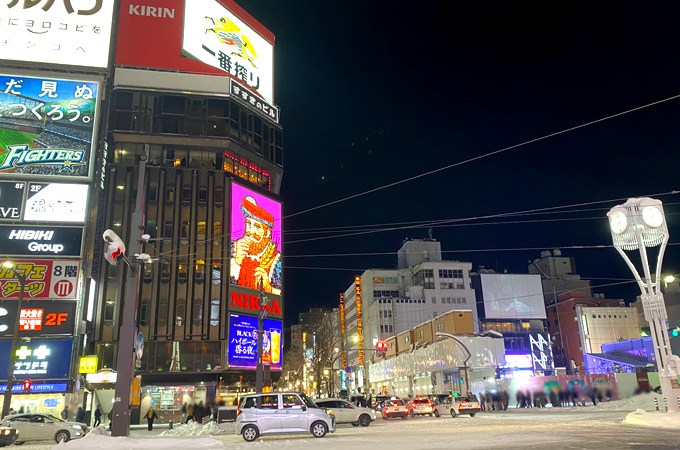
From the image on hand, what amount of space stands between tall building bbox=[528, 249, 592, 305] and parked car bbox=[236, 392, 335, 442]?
9582 centimetres

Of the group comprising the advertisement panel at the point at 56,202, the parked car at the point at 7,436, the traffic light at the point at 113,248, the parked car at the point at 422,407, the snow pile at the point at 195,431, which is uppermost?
the advertisement panel at the point at 56,202

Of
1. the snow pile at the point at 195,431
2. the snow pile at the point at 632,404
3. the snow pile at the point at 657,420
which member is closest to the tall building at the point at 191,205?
the snow pile at the point at 195,431

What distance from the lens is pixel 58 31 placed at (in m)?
39.8

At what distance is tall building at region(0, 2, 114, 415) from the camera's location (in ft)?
111

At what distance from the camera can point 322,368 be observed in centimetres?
7012

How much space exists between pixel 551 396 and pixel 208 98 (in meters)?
41.6

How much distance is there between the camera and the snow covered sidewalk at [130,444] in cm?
1380

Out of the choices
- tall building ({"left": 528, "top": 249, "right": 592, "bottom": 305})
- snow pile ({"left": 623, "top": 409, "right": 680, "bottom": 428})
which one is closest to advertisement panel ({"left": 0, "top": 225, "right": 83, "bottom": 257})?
snow pile ({"left": 623, "top": 409, "right": 680, "bottom": 428})

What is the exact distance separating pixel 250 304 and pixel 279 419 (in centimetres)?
3133

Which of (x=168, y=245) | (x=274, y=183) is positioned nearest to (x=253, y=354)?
(x=168, y=245)

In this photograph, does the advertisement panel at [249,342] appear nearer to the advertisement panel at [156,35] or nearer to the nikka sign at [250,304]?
the nikka sign at [250,304]

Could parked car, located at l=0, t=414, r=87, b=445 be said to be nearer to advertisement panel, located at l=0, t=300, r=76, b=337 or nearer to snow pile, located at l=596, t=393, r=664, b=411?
advertisement panel, located at l=0, t=300, r=76, b=337

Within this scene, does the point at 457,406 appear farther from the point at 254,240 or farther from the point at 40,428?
the point at 254,240

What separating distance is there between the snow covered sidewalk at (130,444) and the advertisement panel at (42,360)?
71.3 feet
